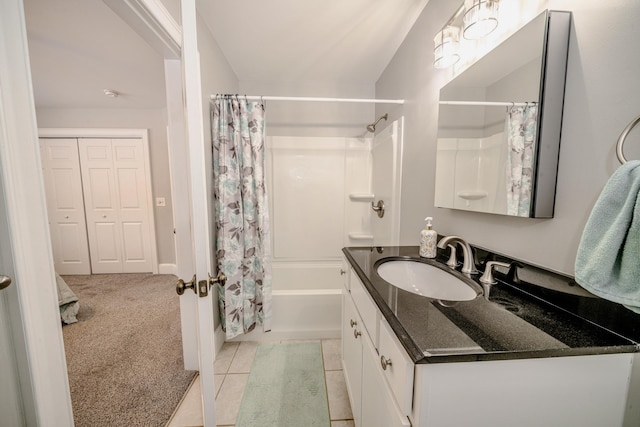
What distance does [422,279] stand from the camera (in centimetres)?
112

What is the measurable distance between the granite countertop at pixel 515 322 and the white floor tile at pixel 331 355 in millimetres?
1133

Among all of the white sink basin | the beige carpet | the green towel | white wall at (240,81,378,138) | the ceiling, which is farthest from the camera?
white wall at (240,81,378,138)

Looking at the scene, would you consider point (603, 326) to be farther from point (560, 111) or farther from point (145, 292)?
point (145, 292)

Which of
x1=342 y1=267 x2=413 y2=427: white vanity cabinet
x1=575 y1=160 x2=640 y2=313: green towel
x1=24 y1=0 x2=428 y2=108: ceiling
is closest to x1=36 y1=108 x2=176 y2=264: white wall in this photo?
x1=24 y1=0 x2=428 y2=108: ceiling

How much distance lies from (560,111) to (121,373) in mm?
2648

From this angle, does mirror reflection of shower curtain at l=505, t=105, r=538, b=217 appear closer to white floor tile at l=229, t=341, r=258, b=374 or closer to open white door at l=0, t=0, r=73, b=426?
open white door at l=0, t=0, r=73, b=426

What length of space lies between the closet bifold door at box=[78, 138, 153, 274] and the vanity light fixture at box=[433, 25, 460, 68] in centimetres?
369

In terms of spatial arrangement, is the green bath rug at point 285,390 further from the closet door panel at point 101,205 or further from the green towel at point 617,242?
the closet door panel at point 101,205

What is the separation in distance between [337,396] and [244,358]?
750 millimetres

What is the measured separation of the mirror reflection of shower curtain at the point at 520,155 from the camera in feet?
2.49

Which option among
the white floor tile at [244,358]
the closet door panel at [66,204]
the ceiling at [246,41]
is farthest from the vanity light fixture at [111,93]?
the white floor tile at [244,358]

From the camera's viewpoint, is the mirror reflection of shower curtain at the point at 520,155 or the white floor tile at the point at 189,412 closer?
the mirror reflection of shower curtain at the point at 520,155

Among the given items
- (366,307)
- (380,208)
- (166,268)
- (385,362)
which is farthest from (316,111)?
(166,268)

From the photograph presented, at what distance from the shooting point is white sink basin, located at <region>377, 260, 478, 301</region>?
96 centimetres
